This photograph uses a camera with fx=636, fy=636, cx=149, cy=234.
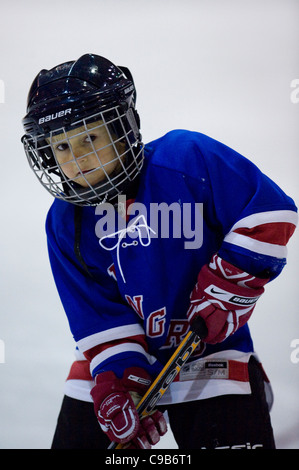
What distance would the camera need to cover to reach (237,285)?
136 cm

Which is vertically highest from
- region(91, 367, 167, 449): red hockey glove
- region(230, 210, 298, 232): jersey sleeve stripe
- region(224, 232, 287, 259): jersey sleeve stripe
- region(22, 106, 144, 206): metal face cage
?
region(22, 106, 144, 206): metal face cage

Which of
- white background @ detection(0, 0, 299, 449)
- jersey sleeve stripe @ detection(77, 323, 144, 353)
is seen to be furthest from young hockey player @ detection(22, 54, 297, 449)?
white background @ detection(0, 0, 299, 449)

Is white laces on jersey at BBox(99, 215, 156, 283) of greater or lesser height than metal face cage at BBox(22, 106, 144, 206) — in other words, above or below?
below

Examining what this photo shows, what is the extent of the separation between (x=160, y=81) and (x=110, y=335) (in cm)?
147

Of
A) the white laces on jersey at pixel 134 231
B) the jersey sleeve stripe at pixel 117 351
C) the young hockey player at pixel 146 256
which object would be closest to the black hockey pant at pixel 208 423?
the young hockey player at pixel 146 256

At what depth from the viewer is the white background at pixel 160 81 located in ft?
7.55

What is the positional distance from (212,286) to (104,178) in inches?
13.2

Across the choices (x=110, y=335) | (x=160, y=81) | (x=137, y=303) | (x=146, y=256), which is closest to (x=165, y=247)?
(x=146, y=256)

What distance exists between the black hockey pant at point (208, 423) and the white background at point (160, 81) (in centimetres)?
60

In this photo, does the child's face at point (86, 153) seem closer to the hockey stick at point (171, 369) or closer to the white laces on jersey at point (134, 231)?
the white laces on jersey at point (134, 231)

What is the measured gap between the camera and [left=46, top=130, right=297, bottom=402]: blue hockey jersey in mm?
1361

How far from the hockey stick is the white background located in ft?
2.35

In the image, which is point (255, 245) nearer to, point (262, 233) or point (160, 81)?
point (262, 233)

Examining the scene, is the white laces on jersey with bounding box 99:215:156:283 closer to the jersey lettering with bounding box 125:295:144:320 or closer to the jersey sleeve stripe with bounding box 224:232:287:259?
the jersey lettering with bounding box 125:295:144:320
